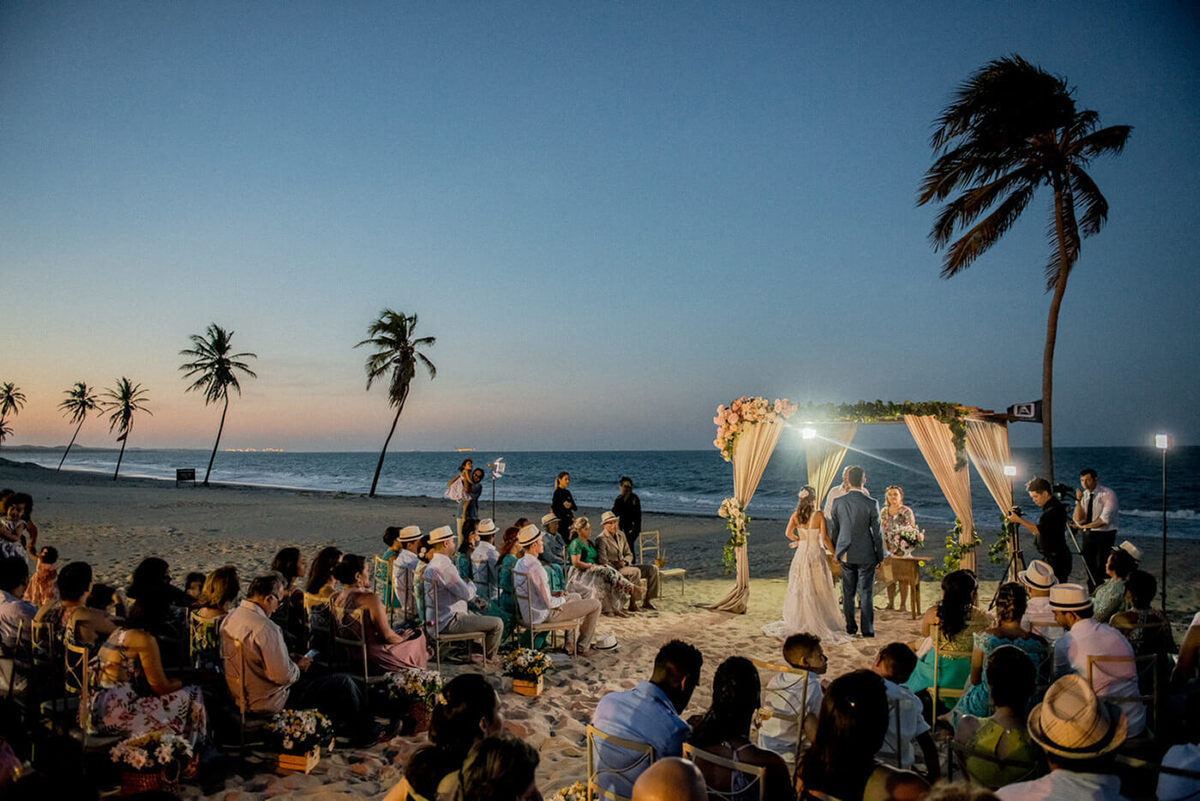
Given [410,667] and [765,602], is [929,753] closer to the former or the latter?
[410,667]

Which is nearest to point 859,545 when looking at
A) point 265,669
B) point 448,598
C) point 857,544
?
point 857,544

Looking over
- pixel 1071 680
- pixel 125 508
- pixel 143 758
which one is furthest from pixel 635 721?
pixel 125 508

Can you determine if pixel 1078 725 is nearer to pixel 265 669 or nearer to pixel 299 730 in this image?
pixel 299 730

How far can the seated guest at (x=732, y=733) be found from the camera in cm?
269

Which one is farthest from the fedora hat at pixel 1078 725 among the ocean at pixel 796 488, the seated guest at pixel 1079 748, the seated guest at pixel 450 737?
the ocean at pixel 796 488

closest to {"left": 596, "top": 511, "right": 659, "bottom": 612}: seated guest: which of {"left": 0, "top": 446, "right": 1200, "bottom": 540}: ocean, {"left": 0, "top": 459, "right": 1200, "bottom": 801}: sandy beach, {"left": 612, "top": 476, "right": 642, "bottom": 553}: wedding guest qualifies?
{"left": 0, "top": 459, "right": 1200, "bottom": 801}: sandy beach

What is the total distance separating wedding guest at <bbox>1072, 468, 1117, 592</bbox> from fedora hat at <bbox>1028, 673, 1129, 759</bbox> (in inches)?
299

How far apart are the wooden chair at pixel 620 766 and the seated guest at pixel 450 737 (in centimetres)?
45

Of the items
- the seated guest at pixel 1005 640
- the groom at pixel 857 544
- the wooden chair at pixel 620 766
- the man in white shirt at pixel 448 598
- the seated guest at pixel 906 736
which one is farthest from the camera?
the groom at pixel 857 544

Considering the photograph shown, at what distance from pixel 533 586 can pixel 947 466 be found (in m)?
6.17

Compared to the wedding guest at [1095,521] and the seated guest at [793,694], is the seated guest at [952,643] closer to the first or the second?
the seated guest at [793,694]

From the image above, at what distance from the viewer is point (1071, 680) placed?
2463 millimetres

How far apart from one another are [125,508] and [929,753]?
27429 millimetres

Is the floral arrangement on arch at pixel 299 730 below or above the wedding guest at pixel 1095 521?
below
